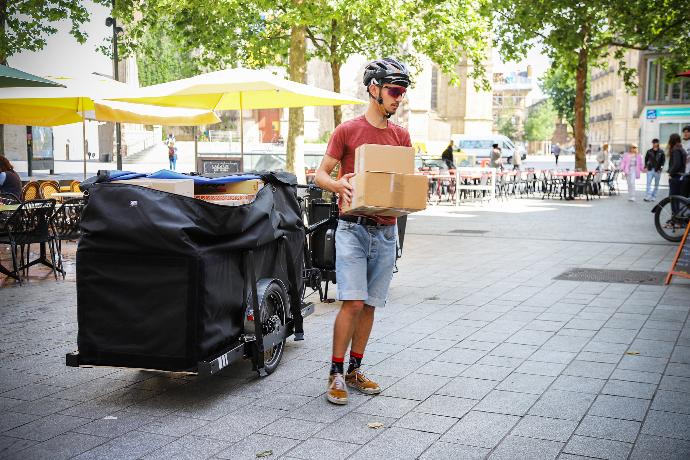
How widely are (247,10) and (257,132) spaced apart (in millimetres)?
40954

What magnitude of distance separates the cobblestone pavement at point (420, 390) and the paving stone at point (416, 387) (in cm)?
1

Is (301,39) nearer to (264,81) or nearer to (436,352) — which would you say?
(264,81)

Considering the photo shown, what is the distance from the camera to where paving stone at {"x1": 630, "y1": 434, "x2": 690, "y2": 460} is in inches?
162

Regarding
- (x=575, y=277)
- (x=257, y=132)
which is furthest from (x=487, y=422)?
(x=257, y=132)

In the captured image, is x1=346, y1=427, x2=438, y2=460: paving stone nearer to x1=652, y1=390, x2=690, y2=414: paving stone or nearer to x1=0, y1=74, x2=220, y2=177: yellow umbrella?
x1=652, y1=390, x2=690, y2=414: paving stone

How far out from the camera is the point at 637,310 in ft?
26.3

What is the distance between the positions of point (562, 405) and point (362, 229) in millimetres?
1663

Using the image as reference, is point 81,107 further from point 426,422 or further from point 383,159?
point 426,422

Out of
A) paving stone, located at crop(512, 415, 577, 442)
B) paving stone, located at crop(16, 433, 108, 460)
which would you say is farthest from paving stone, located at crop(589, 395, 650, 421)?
paving stone, located at crop(16, 433, 108, 460)

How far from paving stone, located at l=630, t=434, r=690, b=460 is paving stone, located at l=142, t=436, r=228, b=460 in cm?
202

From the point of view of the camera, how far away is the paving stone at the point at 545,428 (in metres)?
4.41

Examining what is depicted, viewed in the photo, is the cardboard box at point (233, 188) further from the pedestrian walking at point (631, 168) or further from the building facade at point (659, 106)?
the building facade at point (659, 106)

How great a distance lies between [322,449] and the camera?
4.20 m

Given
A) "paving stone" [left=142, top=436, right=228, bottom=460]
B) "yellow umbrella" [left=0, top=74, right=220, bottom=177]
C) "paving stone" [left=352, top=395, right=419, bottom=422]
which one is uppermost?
"yellow umbrella" [left=0, top=74, right=220, bottom=177]
